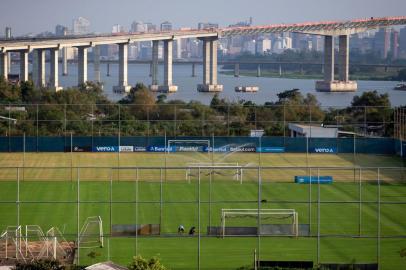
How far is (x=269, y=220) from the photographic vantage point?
2034 cm

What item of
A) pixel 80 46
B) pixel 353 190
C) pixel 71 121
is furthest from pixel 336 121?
pixel 80 46

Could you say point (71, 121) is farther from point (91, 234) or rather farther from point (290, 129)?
point (91, 234)

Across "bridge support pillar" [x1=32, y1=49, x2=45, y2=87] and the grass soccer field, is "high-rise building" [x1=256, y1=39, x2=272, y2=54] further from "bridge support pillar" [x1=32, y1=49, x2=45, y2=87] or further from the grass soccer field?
the grass soccer field

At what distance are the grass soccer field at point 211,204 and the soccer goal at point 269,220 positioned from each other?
0.56 feet

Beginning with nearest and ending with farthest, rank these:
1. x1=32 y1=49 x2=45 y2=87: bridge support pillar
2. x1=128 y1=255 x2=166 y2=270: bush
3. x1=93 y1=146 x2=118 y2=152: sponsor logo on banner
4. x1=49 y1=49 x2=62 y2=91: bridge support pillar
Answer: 1. x1=128 y1=255 x2=166 y2=270: bush
2. x1=93 y1=146 x2=118 y2=152: sponsor logo on banner
3. x1=32 y1=49 x2=45 y2=87: bridge support pillar
4. x1=49 y1=49 x2=62 y2=91: bridge support pillar

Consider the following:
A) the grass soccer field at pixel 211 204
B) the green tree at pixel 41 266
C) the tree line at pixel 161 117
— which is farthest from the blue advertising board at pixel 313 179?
the green tree at pixel 41 266

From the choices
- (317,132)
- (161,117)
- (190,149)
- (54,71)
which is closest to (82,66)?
(54,71)

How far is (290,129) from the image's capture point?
39969 mm

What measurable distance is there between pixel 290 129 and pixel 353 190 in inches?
569

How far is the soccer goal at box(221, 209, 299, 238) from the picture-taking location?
1804 cm

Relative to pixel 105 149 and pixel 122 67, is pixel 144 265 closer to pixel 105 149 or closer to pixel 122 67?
pixel 105 149

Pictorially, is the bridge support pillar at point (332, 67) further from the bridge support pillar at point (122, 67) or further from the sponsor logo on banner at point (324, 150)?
the sponsor logo on banner at point (324, 150)

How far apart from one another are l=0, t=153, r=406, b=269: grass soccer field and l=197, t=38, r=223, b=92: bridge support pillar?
50771 mm

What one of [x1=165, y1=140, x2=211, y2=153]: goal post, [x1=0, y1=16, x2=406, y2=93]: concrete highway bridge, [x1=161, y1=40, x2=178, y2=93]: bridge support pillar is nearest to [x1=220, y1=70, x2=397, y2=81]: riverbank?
[x1=0, y1=16, x2=406, y2=93]: concrete highway bridge
